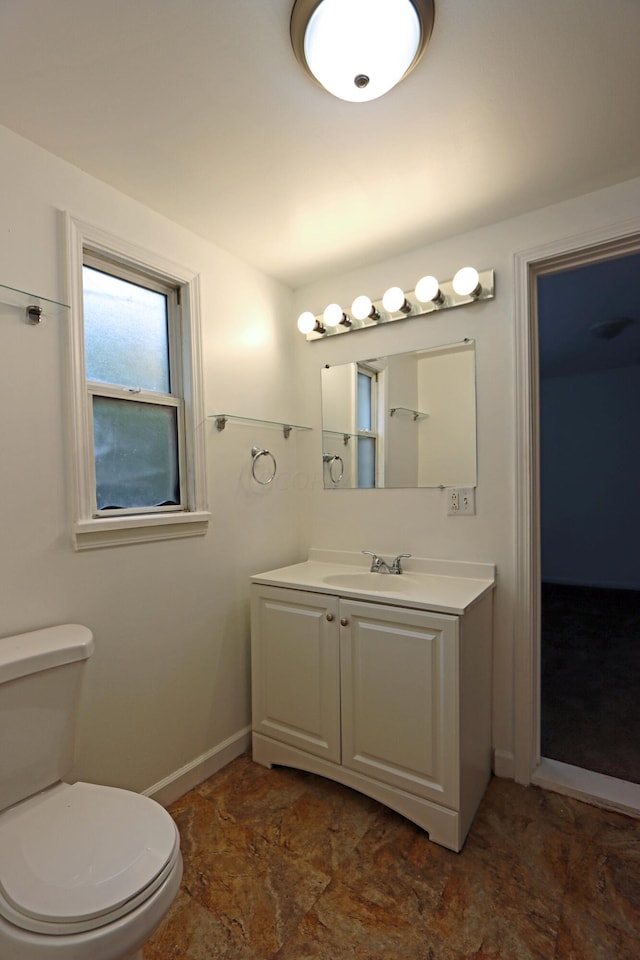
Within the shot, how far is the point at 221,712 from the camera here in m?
1.96

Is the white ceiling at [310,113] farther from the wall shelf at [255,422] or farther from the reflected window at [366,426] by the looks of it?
the wall shelf at [255,422]

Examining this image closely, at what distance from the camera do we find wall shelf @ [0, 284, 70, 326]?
133 cm

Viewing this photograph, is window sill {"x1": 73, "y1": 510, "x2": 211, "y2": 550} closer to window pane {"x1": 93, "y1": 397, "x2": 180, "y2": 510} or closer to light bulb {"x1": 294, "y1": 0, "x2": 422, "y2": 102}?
window pane {"x1": 93, "y1": 397, "x2": 180, "y2": 510}

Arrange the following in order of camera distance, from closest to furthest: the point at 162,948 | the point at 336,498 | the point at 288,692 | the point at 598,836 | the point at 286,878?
the point at 162,948
the point at 286,878
the point at 598,836
the point at 288,692
the point at 336,498

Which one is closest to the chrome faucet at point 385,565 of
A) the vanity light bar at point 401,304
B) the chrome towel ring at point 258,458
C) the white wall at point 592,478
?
the chrome towel ring at point 258,458

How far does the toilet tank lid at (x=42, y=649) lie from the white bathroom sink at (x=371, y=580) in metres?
0.97

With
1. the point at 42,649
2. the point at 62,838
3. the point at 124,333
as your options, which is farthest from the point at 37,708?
the point at 124,333

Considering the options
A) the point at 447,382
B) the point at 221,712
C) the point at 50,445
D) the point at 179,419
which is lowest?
the point at 221,712

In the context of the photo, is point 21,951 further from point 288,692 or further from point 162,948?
point 288,692

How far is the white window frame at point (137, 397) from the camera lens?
1.47 metres

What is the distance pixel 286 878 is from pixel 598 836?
105 centimetres

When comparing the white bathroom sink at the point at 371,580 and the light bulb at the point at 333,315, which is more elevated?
the light bulb at the point at 333,315

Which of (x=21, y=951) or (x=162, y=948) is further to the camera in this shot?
(x=162, y=948)

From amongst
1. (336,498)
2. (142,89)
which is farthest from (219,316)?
(336,498)
